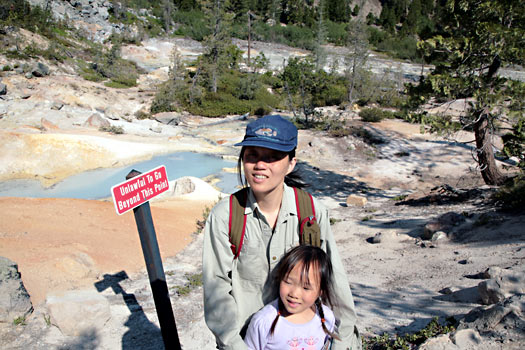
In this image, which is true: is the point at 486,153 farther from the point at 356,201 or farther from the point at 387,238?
the point at 387,238

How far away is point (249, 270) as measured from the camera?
176 cm

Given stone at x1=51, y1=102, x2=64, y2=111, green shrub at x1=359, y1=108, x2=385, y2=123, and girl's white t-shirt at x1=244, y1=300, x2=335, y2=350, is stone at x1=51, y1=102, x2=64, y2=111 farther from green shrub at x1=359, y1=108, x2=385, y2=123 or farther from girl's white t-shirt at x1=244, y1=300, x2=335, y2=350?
girl's white t-shirt at x1=244, y1=300, x2=335, y2=350

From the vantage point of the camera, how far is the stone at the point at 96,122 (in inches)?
602

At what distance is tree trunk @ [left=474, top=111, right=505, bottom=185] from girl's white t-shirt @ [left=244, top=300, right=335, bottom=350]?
8348 millimetres

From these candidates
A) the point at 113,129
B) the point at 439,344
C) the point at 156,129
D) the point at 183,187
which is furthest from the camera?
the point at 156,129

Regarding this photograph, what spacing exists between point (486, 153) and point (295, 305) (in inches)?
345

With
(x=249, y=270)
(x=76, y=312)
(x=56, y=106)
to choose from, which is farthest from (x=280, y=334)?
(x=56, y=106)

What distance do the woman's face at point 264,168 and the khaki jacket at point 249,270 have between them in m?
0.09

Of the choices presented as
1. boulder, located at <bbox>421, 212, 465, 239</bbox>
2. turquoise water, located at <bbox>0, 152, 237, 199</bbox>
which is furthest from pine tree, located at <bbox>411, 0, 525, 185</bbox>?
turquoise water, located at <bbox>0, 152, 237, 199</bbox>

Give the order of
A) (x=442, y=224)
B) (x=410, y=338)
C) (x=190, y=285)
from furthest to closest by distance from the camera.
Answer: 1. (x=442, y=224)
2. (x=190, y=285)
3. (x=410, y=338)

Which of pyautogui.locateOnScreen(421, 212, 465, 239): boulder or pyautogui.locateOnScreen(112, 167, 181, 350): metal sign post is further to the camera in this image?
pyautogui.locateOnScreen(421, 212, 465, 239): boulder

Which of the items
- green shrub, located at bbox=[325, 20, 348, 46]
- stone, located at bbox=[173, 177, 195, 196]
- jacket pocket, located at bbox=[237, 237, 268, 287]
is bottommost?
stone, located at bbox=[173, 177, 195, 196]

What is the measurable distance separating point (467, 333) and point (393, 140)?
47.4ft

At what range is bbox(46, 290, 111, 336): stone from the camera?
3625 millimetres
